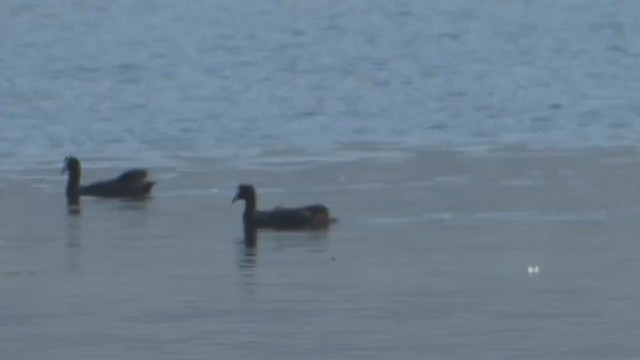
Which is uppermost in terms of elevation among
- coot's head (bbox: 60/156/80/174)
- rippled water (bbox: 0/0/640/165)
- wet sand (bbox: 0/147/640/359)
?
rippled water (bbox: 0/0/640/165)

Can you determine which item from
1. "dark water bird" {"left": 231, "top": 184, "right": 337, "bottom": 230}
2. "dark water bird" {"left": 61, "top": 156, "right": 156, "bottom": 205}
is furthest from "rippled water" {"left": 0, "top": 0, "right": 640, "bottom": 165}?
"dark water bird" {"left": 231, "top": 184, "right": 337, "bottom": 230}

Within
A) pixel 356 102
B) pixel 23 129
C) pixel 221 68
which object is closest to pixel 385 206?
pixel 23 129

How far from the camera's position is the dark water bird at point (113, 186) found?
23844mm

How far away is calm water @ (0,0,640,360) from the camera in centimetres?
1645

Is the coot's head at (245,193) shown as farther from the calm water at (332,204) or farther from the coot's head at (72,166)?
the coot's head at (72,166)

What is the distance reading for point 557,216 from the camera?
21312 millimetres

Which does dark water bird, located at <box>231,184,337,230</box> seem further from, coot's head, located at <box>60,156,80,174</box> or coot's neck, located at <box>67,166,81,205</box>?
coot's head, located at <box>60,156,80,174</box>

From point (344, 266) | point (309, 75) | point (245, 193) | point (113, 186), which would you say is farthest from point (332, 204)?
point (309, 75)

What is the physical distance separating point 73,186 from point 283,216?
3169 millimetres

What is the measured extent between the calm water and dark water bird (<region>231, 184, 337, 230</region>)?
142 millimetres

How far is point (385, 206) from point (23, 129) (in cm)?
1041

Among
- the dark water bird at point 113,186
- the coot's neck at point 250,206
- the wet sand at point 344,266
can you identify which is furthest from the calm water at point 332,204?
the coot's neck at point 250,206

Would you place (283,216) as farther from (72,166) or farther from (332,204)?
(72,166)

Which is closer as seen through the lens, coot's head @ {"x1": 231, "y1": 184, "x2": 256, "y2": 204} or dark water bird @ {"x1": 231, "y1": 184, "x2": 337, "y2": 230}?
dark water bird @ {"x1": 231, "y1": 184, "x2": 337, "y2": 230}
